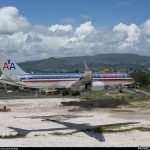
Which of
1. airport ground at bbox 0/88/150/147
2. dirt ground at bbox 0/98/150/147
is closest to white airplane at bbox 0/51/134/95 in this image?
airport ground at bbox 0/88/150/147

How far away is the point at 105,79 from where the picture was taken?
10569cm

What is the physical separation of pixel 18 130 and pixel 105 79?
66.2m

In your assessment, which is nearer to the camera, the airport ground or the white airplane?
the airport ground

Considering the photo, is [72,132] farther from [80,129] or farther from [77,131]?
[80,129]

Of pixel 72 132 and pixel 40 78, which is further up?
pixel 40 78

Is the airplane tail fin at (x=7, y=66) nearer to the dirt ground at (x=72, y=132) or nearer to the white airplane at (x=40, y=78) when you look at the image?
the white airplane at (x=40, y=78)

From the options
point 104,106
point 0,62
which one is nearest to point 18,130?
point 104,106

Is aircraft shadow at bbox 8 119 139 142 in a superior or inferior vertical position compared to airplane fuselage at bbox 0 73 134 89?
inferior

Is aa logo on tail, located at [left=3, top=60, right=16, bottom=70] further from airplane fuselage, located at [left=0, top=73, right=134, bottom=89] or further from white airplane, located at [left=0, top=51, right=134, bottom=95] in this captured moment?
airplane fuselage, located at [left=0, top=73, right=134, bottom=89]

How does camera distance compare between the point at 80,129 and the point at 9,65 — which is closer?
the point at 80,129

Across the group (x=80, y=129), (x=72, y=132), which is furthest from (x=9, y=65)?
(x=72, y=132)

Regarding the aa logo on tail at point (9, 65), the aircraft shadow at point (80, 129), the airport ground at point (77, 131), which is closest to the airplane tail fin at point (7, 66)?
the aa logo on tail at point (9, 65)

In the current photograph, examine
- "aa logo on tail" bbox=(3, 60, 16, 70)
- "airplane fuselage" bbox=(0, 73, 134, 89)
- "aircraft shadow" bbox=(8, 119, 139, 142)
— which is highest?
"aa logo on tail" bbox=(3, 60, 16, 70)

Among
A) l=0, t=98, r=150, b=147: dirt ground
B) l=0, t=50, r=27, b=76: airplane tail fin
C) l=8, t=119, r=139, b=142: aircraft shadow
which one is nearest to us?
l=0, t=98, r=150, b=147: dirt ground
